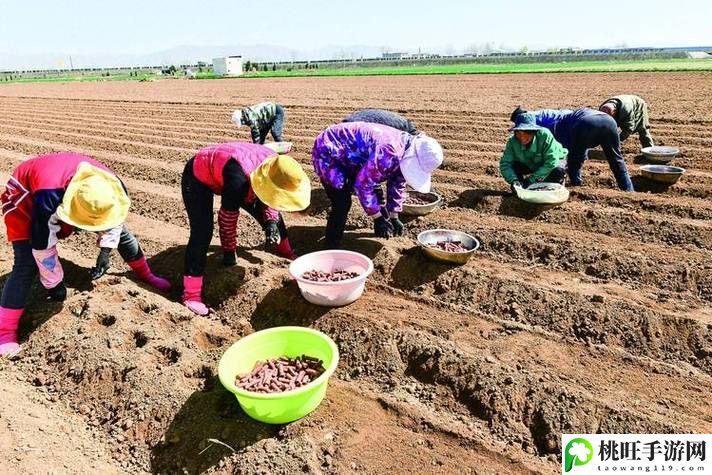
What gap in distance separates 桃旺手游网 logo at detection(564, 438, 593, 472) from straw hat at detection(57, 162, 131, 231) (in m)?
2.95

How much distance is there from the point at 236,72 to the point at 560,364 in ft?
140

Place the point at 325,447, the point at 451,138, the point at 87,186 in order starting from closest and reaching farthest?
1. the point at 325,447
2. the point at 87,186
3. the point at 451,138

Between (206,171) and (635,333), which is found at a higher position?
(206,171)

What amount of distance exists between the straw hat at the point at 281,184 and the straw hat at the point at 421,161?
93cm

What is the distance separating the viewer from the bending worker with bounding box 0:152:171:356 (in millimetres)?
3021

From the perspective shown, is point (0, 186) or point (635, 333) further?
point (0, 186)

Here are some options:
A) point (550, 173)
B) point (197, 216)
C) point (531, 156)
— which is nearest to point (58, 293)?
point (197, 216)

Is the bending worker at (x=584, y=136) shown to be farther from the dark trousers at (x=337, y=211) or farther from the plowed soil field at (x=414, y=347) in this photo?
the dark trousers at (x=337, y=211)

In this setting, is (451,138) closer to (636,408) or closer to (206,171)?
(206,171)

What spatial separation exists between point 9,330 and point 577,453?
12.3 feet

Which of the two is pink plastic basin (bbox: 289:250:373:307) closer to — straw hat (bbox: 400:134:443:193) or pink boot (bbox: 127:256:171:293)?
straw hat (bbox: 400:134:443:193)

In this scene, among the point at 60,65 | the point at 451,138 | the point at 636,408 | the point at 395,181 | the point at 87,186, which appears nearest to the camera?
the point at 636,408

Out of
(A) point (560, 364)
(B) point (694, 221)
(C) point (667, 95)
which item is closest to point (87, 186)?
(A) point (560, 364)

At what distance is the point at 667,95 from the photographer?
13.1m
